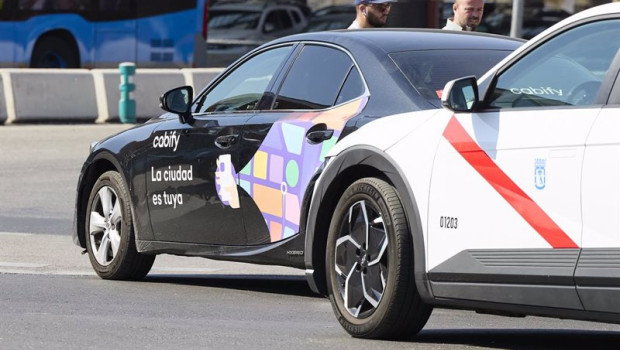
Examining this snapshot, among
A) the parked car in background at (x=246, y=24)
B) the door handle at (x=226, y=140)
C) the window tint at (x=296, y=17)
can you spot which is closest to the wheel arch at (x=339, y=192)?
the door handle at (x=226, y=140)

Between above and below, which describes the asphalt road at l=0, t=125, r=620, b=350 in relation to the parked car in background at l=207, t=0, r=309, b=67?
above

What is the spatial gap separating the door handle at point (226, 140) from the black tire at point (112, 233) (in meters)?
1.11

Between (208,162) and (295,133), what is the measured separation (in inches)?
35.1

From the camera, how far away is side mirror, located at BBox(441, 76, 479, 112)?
21.0ft

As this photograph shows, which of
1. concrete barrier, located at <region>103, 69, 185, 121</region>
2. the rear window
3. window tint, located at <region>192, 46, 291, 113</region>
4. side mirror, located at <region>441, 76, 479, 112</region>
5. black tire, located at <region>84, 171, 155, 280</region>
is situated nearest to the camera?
side mirror, located at <region>441, 76, 479, 112</region>

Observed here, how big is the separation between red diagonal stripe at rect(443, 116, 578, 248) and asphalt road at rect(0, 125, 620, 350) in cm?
89

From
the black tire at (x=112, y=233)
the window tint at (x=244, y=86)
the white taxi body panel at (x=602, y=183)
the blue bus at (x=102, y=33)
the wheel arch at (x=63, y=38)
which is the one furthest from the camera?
the wheel arch at (x=63, y=38)

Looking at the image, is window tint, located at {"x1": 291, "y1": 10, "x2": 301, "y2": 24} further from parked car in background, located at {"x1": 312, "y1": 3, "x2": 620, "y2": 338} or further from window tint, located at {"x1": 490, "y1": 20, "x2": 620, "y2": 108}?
window tint, located at {"x1": 490, "y1": 20, "x2": 620, "y2": 108}

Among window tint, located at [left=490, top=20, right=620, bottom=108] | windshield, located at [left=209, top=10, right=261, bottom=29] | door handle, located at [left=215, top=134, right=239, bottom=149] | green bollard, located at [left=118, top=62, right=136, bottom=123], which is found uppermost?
window tint, located at [left=490, top=20, right=620, bottom=108]

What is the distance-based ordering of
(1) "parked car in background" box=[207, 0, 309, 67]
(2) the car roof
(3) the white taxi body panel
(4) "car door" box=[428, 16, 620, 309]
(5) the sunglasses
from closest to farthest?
1. (3) the white taxi body panel
2. (4) "car door" box=[428, 16, 620, 309]
3. (2) the car roof
4. (5) the sunglasses
5. (1) "parked car in background" box=[207, 0, 309, 67]

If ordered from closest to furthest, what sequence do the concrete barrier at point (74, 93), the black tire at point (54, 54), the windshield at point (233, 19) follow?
the concrete barrier at point (74, 93), the black tire at point (54, 54), the windshield at point (233, 19)

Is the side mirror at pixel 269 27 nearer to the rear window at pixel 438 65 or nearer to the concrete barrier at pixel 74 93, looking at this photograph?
the concrete barrier at pixel 74 93

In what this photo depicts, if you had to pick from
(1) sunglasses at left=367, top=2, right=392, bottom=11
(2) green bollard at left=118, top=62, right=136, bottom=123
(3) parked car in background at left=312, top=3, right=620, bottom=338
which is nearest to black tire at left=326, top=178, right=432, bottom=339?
(3) parked car in background at left=312, top=3, right=620, bottom=338

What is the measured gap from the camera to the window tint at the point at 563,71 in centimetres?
605
